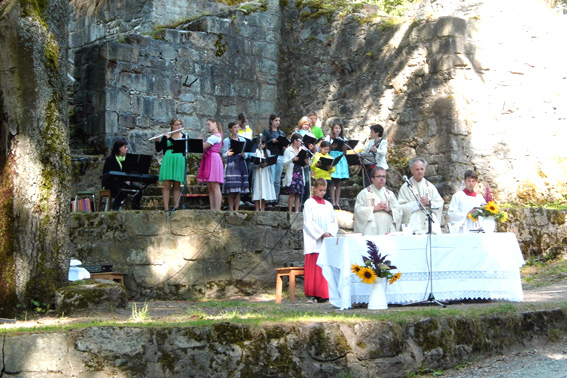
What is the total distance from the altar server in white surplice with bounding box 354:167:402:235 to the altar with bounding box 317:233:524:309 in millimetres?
994

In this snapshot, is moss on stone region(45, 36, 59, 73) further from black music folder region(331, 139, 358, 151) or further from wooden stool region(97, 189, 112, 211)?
black music folder region(331, 139, 358, 151)

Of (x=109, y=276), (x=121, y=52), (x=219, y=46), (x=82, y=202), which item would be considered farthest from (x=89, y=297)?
→ (x=219, y=46)

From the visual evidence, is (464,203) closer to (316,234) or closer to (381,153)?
(316,234)

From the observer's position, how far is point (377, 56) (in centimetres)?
1451

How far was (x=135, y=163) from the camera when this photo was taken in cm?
1130

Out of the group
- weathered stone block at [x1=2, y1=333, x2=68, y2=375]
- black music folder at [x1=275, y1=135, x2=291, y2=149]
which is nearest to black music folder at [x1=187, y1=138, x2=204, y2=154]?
black music folder at [x1=275, y1=135, x2=291, y2=149]

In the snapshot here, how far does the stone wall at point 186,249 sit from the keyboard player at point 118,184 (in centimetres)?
142

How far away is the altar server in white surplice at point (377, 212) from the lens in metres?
9.34

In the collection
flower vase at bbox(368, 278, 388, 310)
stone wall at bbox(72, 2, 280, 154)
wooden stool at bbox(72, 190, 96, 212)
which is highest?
stone wall at bbox(72, 2, 280, 154)

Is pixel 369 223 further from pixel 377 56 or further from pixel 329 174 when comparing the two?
pixel 377 56

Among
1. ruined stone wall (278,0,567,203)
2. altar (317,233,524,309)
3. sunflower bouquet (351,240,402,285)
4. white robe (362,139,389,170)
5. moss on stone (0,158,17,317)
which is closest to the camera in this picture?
moss on stone (0,158,17,317)

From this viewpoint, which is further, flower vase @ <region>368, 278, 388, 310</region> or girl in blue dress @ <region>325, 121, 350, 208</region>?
girl in blue dress @ <region>325, 121, 350, 208</region>

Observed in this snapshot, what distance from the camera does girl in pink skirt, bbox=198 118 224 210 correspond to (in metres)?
11.2

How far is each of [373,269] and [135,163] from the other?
4884mm
